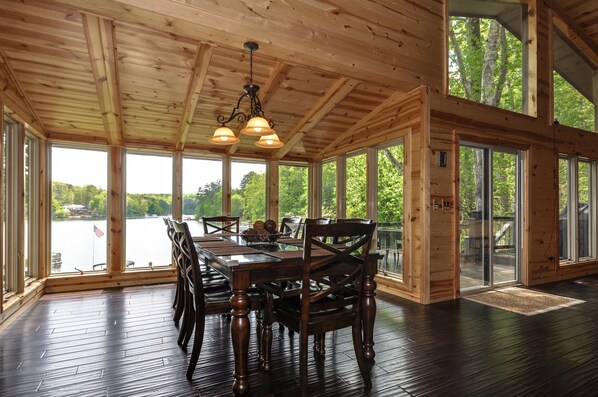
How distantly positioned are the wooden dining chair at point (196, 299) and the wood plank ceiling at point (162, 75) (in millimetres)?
1786

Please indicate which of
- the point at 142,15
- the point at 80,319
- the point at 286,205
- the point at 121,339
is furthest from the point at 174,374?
the point at 286,205

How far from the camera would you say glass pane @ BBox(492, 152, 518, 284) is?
4.80 metres

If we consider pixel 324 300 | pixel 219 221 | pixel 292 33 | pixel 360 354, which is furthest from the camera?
pixel 219 221

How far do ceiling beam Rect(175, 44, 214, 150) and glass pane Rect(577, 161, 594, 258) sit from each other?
258 inches

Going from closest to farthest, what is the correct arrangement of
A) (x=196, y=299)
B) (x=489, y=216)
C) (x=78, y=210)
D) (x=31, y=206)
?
(x=196, y=299)
(x=31, y=206)
(x=489, y=216)
(x=78, y=210)

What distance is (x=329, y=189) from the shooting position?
251 inches

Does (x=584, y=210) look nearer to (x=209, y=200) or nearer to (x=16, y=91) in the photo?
(x=209, y=200)

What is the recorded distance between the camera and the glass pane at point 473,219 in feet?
14.8

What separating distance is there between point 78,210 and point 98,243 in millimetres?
573

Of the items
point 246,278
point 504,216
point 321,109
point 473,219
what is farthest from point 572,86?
point 246,278

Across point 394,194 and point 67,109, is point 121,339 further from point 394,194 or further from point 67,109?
point 394,194

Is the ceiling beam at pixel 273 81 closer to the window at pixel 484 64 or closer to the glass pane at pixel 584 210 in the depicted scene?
the window at pixel 484 64

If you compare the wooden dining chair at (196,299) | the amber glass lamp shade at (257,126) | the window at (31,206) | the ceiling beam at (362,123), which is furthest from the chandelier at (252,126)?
the window at (31,206)

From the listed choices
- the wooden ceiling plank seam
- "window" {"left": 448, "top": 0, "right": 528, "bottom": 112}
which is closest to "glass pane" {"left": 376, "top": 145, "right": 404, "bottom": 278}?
"window" {"left": 448, "top": 0, "right": 528, "bottom": 112}
